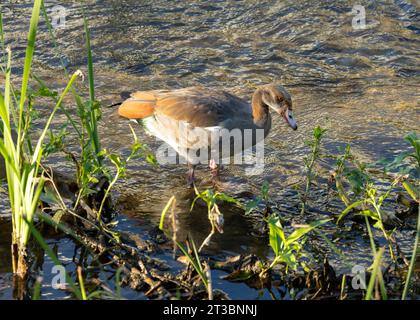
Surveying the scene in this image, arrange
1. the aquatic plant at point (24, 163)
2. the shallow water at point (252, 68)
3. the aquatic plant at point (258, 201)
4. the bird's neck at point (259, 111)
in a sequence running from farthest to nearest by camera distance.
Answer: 1. the bird's neck at point (259, 111)
2. the shallow water at point (252, 68)
3. the aquatic plant at point (258, 201)
4. the aquatic plant at point (24, 163)

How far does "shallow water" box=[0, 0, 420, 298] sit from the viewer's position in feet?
22.1

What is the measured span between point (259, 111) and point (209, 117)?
52cm

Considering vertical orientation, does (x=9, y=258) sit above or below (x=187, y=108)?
below

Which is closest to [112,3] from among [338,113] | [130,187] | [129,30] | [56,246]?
[129,30]

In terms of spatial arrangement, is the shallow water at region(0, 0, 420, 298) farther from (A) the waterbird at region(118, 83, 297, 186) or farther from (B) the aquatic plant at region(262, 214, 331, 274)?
(B) the aquatic plant at region(262, 214, 331, 274)

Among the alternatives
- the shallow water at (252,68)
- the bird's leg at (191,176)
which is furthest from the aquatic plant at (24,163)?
the bird's leg at (191,176)

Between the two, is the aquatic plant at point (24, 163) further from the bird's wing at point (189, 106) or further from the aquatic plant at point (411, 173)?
the bird's wing at point (189, 106)

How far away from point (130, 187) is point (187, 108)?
955 mm

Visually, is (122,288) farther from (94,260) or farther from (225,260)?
(225,260)

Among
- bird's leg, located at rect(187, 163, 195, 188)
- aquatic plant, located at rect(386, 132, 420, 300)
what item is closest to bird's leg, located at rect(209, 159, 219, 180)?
bird's leg, located at rect(187, 163, 195, 188)

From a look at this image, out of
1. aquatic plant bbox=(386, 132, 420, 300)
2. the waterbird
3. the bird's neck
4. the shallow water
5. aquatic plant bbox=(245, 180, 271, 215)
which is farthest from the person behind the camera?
the bird's neck

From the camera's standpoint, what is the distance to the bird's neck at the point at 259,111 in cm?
722

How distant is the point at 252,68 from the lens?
31.4 ft

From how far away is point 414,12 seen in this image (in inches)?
423
